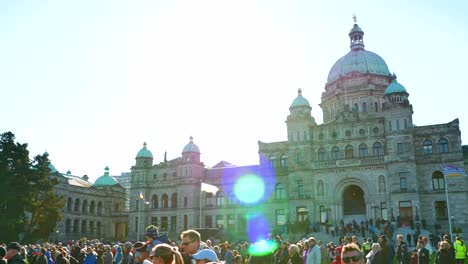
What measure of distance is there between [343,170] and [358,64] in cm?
1767

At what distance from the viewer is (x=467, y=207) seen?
4603cm

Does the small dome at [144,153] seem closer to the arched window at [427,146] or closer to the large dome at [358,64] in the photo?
the large dome at [358,64]

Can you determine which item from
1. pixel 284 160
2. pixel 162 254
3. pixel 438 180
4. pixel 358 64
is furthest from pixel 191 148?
pixel 162 254

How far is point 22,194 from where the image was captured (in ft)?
136

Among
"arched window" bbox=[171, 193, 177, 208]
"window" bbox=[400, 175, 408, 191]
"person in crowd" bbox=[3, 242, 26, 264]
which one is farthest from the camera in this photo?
"arched window" bbox=[171, 193, 177, 208]

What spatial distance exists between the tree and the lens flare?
79.5 feet

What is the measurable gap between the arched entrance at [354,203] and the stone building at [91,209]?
36.4m

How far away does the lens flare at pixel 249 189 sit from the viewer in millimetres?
59062

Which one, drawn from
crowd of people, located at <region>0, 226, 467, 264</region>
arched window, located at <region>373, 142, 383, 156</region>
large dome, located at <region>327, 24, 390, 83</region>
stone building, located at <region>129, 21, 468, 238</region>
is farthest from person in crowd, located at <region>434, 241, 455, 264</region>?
large dome, located at <region>327, 24, 390, 83</region>

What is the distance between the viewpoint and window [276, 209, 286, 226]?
56188mm

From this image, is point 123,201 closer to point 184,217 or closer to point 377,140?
point 184,217

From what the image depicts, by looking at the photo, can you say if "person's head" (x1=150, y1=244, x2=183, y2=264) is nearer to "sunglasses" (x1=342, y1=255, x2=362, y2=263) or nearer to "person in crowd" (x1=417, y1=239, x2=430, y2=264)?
"sunglasses" (x1=342, y1=255, x2=362, y2=263)

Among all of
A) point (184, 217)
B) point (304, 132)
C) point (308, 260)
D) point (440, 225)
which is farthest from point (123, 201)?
point (308, 260)

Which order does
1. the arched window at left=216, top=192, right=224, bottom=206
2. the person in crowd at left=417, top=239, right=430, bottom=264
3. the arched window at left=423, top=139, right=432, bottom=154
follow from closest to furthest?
the person in crowd at left=417, top=239, right=430, bottom=264 → the arched window at left=423, top=139, right=432, bottom=154 → the arched window at left=216, top=192, right=224, bottom=206
